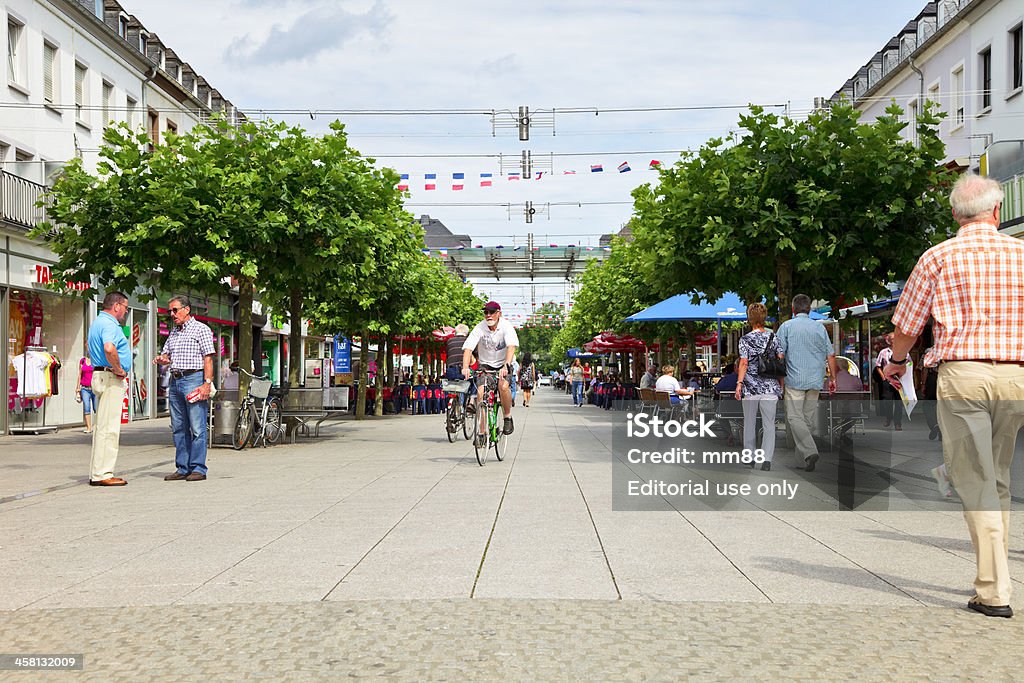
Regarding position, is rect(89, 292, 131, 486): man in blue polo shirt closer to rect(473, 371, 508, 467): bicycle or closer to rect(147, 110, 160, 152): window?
Answer: rect(473, 371, 508, 467): bicycle

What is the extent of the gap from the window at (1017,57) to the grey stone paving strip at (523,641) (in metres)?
26.5

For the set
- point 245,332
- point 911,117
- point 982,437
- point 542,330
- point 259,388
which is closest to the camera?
point 982,437

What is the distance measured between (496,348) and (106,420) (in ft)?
15.4

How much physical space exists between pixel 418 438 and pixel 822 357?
30.1 feet

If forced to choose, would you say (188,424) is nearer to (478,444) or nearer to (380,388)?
(478,444)

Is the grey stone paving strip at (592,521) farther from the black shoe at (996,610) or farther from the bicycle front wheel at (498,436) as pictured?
the black shoe at (996,610)

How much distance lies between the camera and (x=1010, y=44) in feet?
94.2

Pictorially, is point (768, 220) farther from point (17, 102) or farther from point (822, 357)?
point (17, 102)

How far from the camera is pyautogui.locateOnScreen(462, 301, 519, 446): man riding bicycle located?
13.7 m

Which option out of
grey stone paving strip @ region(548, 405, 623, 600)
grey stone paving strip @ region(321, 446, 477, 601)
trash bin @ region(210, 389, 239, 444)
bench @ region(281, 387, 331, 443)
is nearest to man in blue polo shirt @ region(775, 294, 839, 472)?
grey stone paving strip @ region(548, 405, 623, 600)

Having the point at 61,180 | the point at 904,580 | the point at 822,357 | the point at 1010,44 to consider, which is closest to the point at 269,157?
the point at 61,180

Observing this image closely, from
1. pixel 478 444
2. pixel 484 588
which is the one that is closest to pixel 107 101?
pixel 478 444

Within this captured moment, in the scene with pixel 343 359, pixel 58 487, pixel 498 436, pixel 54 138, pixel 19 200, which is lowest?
pixel 58 487

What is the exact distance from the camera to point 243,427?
17078 millimetres
